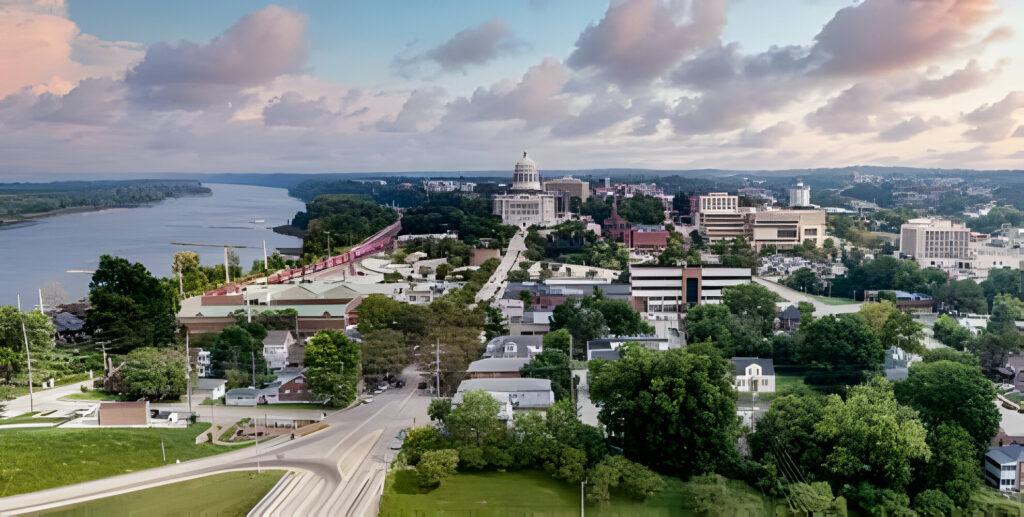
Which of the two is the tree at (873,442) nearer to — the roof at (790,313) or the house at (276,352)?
the roof at (790,313)

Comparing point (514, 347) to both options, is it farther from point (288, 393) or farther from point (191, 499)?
point (191, 499)

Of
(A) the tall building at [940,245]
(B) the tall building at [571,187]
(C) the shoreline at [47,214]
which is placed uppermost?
(B) the tall building at [571,187]

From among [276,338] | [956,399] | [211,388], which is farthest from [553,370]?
[276,338]

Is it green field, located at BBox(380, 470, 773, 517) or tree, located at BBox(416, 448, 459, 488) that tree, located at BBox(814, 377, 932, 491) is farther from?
tree, located at BBox(416, 448, 459, 488)

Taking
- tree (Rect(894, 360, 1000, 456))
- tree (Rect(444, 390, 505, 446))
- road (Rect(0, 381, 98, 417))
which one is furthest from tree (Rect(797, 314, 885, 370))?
road (Rect(0, 381, 98, 417))

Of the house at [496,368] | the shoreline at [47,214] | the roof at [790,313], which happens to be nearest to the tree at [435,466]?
the house at [496,368]

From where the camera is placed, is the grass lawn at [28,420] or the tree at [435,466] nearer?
the tree at [435,466]

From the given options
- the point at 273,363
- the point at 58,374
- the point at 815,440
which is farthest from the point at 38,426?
the point at 815,440
